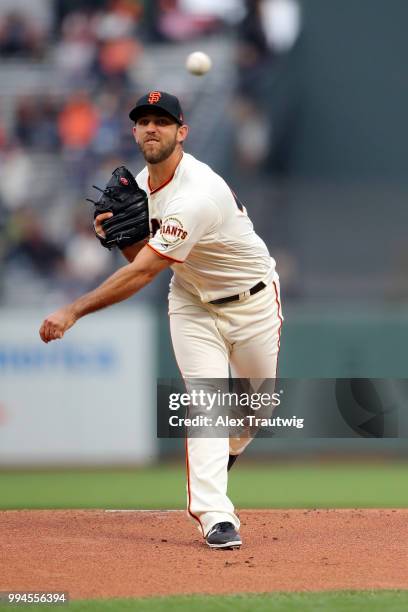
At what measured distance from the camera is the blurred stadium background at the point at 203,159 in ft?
33.6

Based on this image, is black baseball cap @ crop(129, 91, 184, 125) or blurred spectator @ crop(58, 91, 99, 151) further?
blurred spectator @ crop(58, 91, 99, 151)

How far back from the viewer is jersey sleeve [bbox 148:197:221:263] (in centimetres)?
493

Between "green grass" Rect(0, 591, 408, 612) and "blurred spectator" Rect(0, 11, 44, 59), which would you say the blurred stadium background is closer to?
"blurred spectator" Rect(0, 11, 44, 59)

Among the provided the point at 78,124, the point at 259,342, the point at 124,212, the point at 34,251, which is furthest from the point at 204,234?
the point at 78,124

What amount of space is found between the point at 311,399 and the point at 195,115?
15.0ft

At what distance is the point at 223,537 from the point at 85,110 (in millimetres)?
8609

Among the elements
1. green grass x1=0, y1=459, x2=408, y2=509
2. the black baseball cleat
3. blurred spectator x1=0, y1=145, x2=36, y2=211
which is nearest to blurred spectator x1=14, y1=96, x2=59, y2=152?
blurred spectator x1=0, y1=145, x2=36, y2=211

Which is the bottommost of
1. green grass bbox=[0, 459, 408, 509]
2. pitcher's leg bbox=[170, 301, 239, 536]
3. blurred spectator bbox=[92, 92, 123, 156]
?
green grass bbox=[0, 459, 408, 509]

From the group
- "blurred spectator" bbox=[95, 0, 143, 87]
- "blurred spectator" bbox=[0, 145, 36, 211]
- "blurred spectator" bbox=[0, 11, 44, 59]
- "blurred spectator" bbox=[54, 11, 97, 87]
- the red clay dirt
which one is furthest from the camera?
"blurred spectator" bbox=[0, 11, 44, 59]

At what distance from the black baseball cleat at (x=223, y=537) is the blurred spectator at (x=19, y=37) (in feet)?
33.0

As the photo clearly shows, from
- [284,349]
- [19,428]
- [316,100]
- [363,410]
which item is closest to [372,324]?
[284,349]

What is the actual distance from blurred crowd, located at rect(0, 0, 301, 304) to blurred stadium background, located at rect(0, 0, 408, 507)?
0.07 ft

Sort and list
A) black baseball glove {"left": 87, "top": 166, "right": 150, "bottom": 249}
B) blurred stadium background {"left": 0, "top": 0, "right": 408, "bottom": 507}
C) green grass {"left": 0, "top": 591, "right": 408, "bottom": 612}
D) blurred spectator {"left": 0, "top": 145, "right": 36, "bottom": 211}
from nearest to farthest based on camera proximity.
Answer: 1. green grass {"left": 0, "top": 591, "right": 408, "bottom": 612}
2. black baseball glove {"left": 87, "top": 166, "right": 150, "bottom": 249}
3. blurred stadium background {"left": 0, "top": 0, "right": 408, "bottom": 507}
4. blurred spectator {"left": 0, "top": 145, "right": 36, "bottom": 211}

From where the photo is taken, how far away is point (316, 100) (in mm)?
14336
